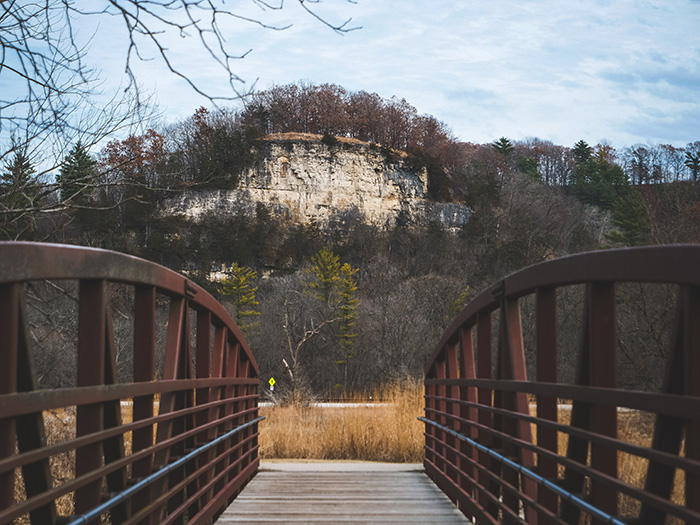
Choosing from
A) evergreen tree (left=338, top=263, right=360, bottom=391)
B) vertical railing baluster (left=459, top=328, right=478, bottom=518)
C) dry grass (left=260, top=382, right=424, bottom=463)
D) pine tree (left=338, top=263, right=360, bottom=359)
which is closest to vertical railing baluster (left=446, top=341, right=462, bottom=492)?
vertical railing baluster (left=459, top=328, right=478, bottom=518)

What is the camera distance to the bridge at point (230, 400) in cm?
220

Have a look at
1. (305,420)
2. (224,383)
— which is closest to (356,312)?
(305,420)

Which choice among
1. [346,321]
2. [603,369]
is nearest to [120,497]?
[603,369]

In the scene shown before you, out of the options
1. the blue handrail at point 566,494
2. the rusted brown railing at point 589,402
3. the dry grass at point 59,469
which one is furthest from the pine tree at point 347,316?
the blue handrail at point 566,494

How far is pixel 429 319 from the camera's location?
34344mm

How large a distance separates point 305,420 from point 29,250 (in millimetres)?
10770

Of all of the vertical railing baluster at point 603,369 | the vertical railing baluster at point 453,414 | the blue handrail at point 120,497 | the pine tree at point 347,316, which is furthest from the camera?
the pine tree at point 347,316

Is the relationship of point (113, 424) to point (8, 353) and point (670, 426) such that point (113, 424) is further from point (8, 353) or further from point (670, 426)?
point (670, 426)

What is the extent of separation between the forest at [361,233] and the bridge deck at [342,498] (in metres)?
2.75

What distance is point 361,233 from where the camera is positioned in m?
58.2

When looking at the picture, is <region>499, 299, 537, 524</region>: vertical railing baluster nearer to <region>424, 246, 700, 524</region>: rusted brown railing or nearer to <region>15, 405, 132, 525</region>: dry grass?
<region>424, 246, 700, 524</region>: rusted brown railing

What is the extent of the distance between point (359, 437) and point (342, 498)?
5.23 metres

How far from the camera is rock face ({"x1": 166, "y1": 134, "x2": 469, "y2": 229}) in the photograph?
2285 inches

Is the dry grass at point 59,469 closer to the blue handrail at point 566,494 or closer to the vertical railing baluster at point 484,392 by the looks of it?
the vertical railing baluster at point 484,392
